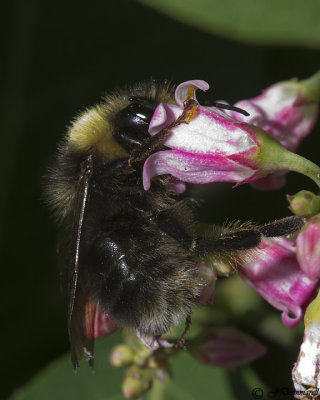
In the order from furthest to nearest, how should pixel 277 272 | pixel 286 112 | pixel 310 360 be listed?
pixel 286 112 < pixel 277 272 < pixel 310 360

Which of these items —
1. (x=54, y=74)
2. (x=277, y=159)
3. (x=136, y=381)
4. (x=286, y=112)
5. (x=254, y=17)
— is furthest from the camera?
(x=54, y=74)

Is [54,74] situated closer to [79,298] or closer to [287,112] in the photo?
[287,112]

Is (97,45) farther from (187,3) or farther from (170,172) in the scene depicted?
(170,172)

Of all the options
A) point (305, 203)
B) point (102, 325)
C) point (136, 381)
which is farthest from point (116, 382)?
point (305, 203)

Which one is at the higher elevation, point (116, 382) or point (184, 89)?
point (184, 89)

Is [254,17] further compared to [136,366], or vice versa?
[254,17]

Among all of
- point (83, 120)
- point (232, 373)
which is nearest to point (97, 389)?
point (232, 373)
